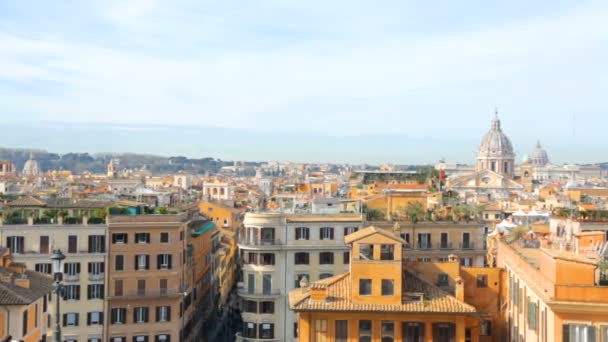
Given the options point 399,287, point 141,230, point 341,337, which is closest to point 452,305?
point 399,287

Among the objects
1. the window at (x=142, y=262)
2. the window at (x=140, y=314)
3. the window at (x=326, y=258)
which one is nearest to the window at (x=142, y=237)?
the window at (x=142, y=262)

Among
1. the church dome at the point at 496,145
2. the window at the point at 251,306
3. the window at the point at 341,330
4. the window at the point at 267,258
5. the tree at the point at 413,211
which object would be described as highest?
the church dome at the point at 496,145

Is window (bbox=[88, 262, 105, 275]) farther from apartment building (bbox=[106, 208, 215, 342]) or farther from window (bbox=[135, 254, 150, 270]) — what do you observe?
window (bbox=[135, 254, 150, 270])

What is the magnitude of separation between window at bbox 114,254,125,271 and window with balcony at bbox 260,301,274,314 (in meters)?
8.17

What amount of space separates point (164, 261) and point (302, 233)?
8.10 m

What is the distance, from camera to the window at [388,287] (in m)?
31.3

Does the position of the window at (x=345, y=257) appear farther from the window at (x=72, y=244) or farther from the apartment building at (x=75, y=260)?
the window at (x=72, y=244)

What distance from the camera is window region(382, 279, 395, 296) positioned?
31.3 metres

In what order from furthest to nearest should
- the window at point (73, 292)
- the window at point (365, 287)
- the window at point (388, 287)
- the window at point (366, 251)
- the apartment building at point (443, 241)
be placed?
1. the apartment building at point (443, 241)
2. the window at point (73, 292)
3. the window at point (366, 251)
4. the window at point (365, 287)
5. the window at point (388, 287)

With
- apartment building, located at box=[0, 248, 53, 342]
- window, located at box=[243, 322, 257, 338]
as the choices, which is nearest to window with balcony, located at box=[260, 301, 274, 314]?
window, located at box=[243, 322, 257, 338]

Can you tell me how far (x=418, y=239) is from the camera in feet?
164

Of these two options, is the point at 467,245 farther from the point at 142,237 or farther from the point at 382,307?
the point at 382,307

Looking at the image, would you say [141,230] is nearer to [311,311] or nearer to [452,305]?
[311,311]

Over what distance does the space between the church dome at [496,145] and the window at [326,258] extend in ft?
499
